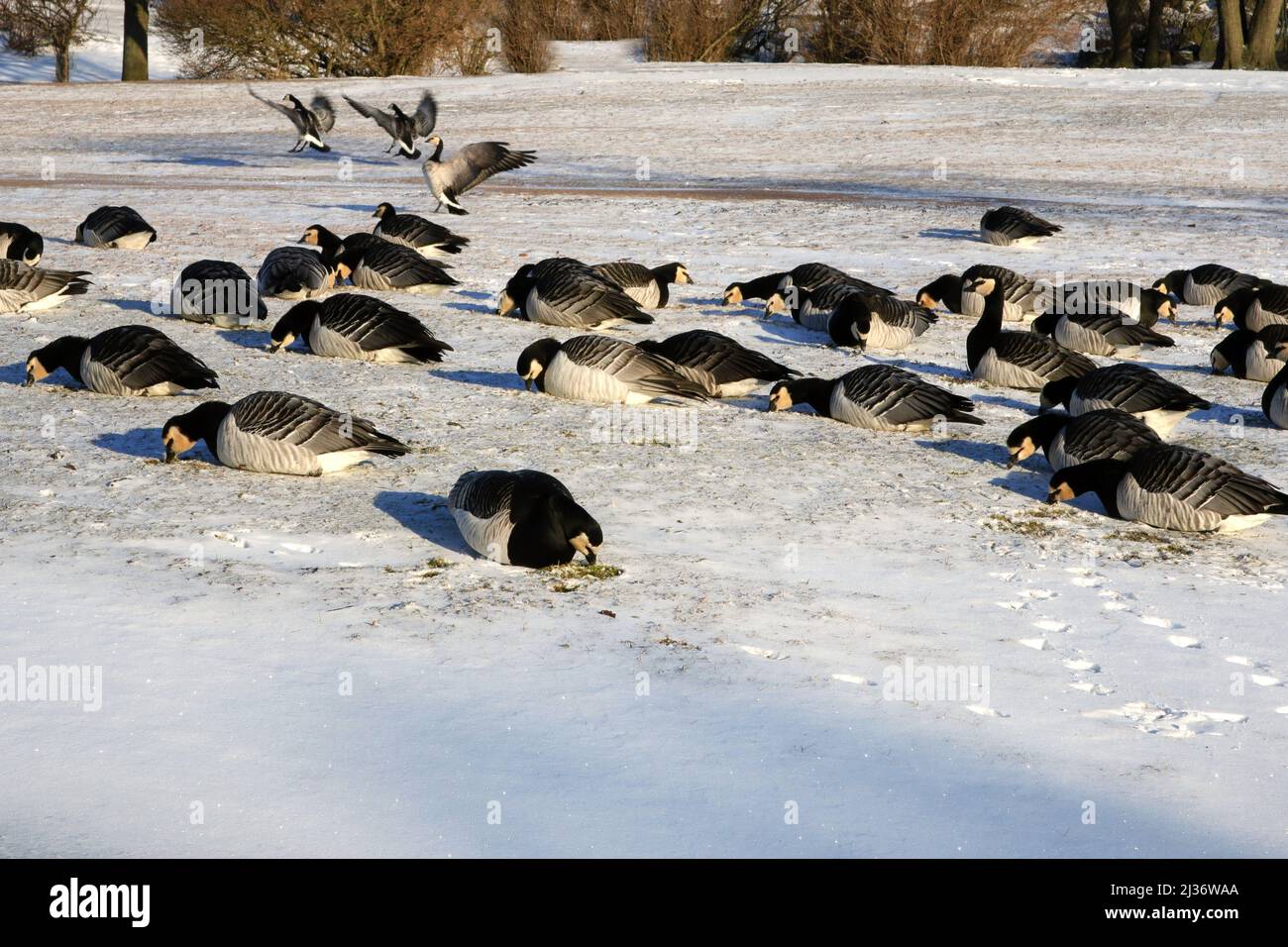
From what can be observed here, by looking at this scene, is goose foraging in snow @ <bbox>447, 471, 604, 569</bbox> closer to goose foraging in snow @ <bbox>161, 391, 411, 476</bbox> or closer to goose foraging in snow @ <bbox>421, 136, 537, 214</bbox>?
goose foraging in snow @ <bbox>161, 391, 411, 476</bbox>

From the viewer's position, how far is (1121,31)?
39.8 m

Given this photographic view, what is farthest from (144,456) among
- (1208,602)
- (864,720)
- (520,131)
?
(520,131)

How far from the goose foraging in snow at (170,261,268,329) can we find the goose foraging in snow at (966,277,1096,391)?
551 centimetres

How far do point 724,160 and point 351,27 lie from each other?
1679 cm

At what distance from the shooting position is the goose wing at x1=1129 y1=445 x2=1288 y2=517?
6645 millimetres

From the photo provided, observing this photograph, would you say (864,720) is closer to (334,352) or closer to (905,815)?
(905,815)

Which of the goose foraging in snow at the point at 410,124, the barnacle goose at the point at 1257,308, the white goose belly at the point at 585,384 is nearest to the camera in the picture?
the white goose belly at the point at 585,384

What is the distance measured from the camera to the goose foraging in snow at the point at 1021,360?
9.56 metres

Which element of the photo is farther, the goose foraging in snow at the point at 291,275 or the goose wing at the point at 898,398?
the goose foraging in snow at the point at 291,275

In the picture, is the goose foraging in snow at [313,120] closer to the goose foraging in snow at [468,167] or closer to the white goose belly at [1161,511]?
the goose foraging in snow at [468,167]

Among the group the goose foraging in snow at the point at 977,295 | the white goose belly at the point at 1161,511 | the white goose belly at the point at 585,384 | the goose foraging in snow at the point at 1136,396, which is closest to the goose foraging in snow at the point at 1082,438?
the white goose belly at the point at 1161,511

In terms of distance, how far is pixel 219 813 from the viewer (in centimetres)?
391

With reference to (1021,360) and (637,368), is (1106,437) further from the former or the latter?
(637,368)

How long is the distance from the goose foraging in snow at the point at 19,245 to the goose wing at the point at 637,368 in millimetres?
6843
